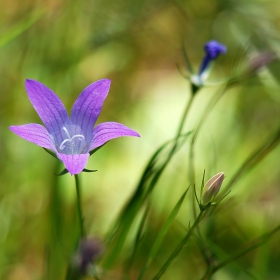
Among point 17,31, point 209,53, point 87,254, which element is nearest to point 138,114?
point 17,31

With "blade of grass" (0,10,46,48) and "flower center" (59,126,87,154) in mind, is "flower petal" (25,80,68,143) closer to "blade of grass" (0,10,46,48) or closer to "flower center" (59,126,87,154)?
"flower center" (59,126,87,154)

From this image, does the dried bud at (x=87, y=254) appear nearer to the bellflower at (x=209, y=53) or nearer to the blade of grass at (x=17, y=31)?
the bellflower at (x=209, y=53)

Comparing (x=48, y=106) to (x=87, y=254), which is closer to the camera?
(x=87, y=254)

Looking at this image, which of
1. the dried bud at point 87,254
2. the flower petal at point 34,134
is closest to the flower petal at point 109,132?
the flower petal at point 34,134

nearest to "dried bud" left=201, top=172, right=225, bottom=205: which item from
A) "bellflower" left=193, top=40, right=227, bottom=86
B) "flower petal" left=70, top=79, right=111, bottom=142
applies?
"flower petal" left=70, top=79, right=111, bottom=142

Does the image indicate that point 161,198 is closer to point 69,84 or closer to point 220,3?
point 69,84

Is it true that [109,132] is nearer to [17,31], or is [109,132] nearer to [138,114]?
[17,31]

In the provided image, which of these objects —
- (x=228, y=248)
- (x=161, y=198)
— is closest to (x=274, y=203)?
(x=228, y=248)
